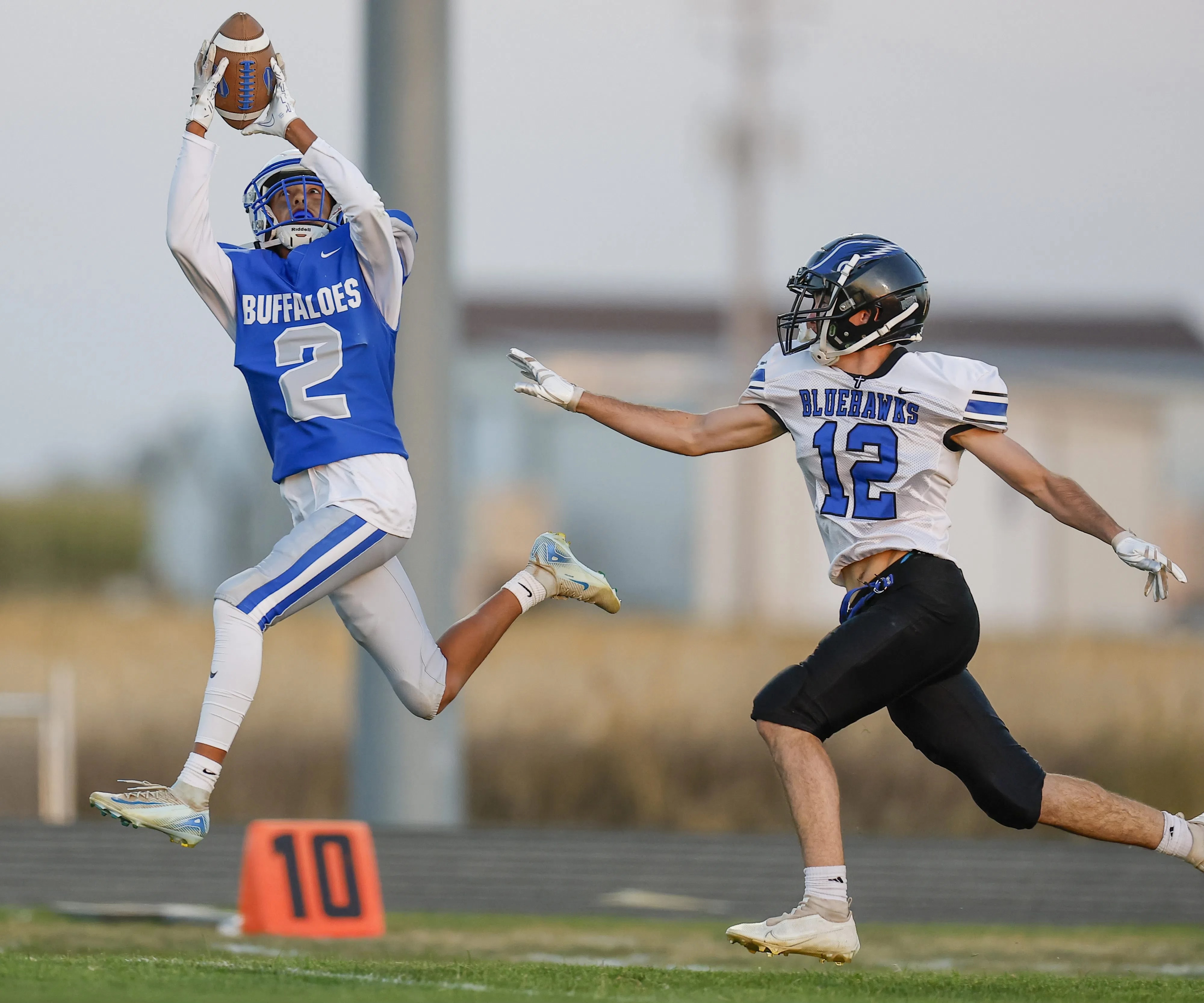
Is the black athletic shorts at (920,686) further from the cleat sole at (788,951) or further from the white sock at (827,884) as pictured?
the cleat sole at (788,951)

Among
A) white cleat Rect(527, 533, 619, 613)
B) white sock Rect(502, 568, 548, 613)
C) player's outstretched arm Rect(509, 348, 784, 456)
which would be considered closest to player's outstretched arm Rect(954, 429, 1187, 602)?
player's outstretched arm Rect(509, 348, 784, 456)

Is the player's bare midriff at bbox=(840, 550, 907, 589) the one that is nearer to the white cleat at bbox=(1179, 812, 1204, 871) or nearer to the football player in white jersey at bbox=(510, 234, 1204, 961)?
the football player in white jersey at bbox=(510, 234, 1204, 961)

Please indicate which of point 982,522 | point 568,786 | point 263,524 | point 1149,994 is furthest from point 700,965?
point 263,524

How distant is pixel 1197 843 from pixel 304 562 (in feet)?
9.10

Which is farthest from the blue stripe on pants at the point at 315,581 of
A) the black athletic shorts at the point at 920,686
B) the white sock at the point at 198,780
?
the black athletic shorts at the point at 920,686

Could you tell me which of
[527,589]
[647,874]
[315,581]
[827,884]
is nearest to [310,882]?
[647,874]

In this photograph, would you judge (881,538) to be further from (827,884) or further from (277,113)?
(277,113)

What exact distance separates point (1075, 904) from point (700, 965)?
296 cm

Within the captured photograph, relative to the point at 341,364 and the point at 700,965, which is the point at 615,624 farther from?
the point at 341,364

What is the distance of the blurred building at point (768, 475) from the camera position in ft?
101

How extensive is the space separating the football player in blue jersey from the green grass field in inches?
25.3

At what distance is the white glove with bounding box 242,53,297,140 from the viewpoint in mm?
5801

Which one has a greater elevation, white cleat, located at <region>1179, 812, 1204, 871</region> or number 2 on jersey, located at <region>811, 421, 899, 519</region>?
number 2 on jersey, located at <region>811, 421, 899, 519</region>

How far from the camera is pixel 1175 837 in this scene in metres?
5.46
